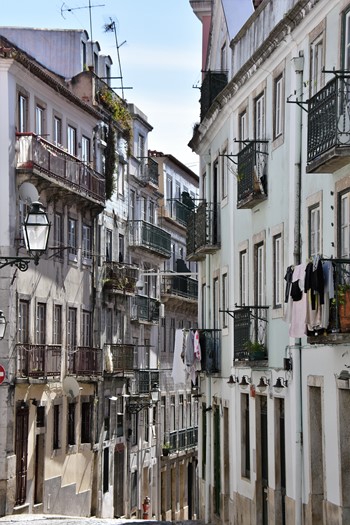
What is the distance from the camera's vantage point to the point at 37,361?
40438mm

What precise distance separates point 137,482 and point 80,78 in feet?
57.0

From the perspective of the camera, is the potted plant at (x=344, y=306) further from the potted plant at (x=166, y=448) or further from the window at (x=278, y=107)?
the potted plant at (x=166, y=448)

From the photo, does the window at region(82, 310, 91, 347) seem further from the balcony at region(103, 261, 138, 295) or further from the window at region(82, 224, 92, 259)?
the balcony at region(103, 261, 138, 295)

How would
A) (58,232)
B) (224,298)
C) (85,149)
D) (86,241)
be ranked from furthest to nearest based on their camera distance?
(86,241) → (85,149) → (58,232) → (224,298)

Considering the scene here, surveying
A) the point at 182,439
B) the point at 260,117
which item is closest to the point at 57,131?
the point at 260,117

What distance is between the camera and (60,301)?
4450cm

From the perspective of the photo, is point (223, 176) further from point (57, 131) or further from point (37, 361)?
point (57, 131)

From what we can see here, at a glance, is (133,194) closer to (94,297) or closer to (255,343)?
(94,297)

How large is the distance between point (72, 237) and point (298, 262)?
23.5 meters

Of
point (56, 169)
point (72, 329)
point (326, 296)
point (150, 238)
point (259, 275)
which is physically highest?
point (56, 169)

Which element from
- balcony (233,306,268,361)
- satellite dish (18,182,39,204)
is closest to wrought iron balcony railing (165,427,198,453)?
satellite dish (18,182,39,204)

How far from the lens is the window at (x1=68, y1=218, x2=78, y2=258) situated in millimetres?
45844

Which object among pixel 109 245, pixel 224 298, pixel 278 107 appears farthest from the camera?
pixel 109 245

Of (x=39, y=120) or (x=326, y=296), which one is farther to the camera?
(x=39, y=120)
